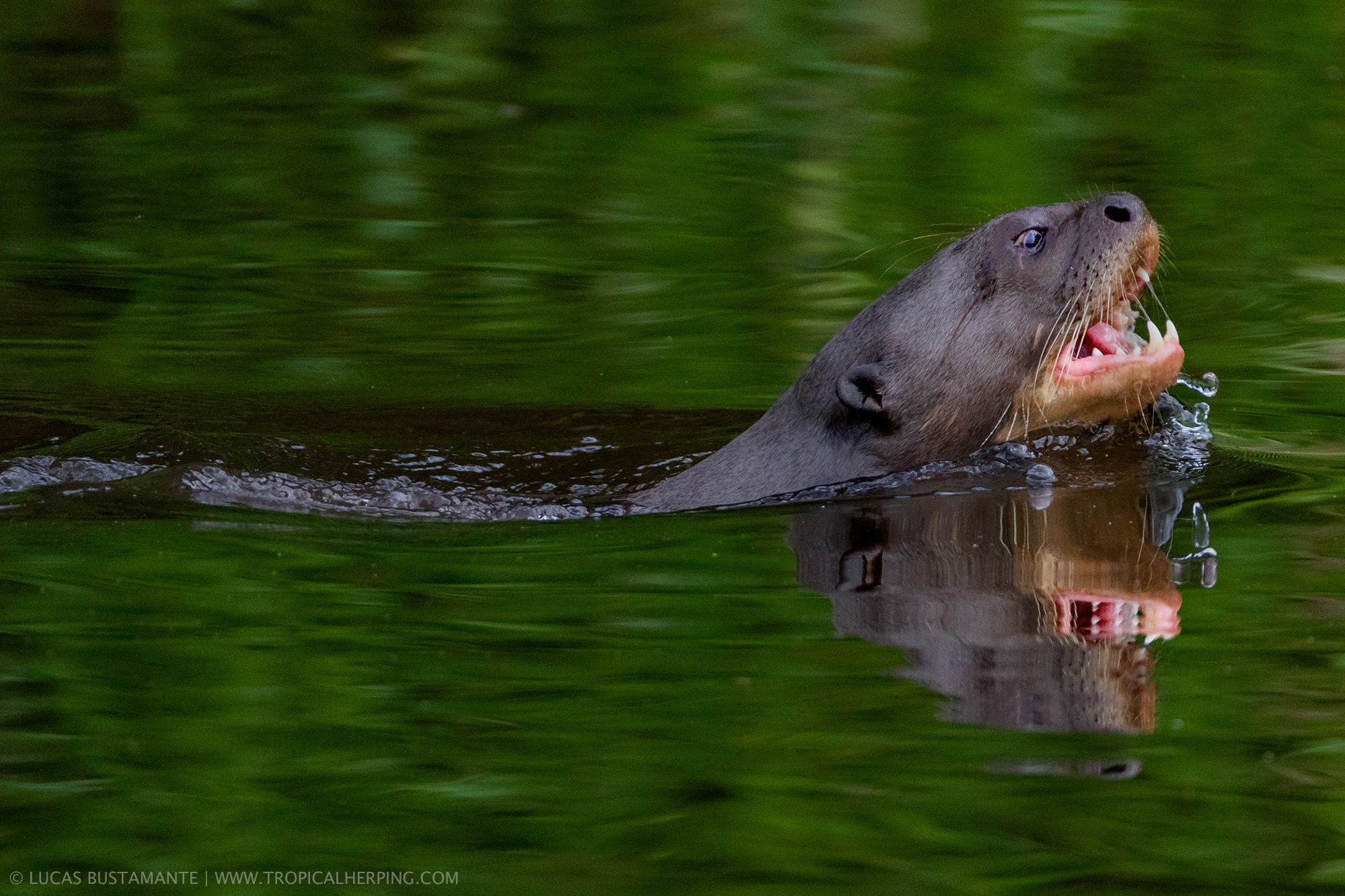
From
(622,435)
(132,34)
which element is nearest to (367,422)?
(622,435)

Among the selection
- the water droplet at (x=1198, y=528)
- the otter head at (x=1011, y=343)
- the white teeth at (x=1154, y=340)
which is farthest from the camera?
the otter head at (x=1011, y=343)

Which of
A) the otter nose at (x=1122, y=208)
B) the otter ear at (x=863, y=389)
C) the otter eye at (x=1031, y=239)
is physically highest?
the otter nose at (x=1122, y=208)

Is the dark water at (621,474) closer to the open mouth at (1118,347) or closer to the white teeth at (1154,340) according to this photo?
the open mouth at (1118,347)

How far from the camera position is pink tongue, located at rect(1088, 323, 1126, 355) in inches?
201

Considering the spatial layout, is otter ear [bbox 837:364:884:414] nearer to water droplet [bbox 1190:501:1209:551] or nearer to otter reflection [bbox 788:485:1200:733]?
otter reflection [bbox 788:485:1200:733]

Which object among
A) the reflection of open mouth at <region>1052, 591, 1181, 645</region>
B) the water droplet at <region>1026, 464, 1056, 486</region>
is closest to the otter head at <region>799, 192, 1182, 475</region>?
the water droplet at <region>1026, 464, 1056, 486</region>

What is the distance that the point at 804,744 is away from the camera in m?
3.03

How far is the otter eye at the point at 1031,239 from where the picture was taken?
520 centimetres

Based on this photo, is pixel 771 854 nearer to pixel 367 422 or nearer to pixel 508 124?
pixel 367 422

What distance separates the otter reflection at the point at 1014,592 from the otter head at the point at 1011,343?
0.93ft

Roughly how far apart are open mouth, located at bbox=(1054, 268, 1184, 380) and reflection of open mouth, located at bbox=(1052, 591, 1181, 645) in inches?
49.4

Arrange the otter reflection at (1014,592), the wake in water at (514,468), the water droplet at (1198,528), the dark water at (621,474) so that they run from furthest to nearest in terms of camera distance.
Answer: the wake in water at (514,468) → the water droplet at (1198,528) → the otter reflection at (1014,592) → the dark water at (621,474)

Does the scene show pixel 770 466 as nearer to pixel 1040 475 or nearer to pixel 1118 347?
pixel 1040 475

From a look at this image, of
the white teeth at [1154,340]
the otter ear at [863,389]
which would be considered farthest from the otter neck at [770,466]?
the white teeth at [1154,340]
